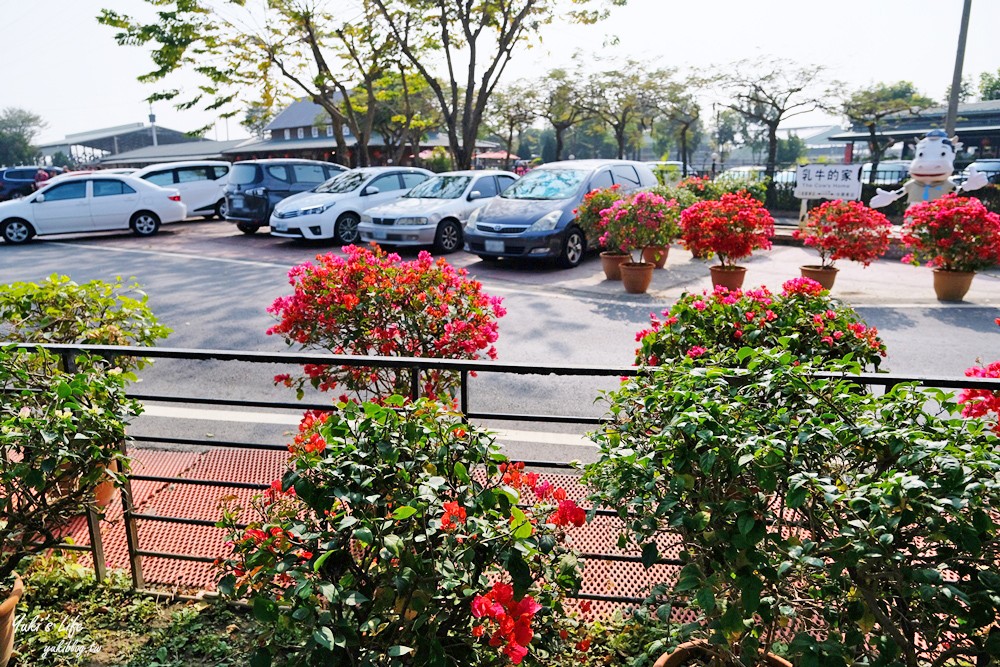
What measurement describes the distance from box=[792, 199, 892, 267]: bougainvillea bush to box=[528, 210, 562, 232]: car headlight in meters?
3.69

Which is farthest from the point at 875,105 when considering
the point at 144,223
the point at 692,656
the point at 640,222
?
the point at 692,656

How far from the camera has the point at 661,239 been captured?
35.4ft

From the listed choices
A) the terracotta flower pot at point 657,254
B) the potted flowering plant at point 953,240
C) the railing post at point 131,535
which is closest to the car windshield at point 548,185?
the terracotta flower pot at point 657,254

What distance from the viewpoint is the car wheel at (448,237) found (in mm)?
13755

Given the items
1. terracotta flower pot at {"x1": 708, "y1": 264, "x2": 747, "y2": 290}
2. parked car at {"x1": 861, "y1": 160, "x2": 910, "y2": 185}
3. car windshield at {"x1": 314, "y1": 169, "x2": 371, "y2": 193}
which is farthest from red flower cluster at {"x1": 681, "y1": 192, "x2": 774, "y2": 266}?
parked car at {"x1": 861, "y1": 160, "x2": 910, "y2": 185}

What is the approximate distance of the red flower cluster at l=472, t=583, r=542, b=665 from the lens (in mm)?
1646

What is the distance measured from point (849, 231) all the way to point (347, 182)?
994cm

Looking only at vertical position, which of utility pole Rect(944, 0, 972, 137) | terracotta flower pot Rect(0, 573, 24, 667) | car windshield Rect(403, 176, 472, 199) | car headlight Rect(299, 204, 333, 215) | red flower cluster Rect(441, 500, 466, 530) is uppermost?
utility pole Rect(944, 0, 972, 137)

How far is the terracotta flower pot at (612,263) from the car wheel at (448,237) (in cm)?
366

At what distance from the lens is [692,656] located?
2316 millimetres

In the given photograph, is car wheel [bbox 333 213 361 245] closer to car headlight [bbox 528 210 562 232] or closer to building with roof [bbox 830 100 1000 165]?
car headlight [bbox 528 210 562 232]

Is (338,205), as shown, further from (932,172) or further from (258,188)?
(932,172)

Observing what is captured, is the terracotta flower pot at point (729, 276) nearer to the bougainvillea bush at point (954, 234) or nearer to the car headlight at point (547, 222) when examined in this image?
the bougainvillea bush at point (954, 234)

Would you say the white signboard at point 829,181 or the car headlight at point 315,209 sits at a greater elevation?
the white signboard at point 829,181
